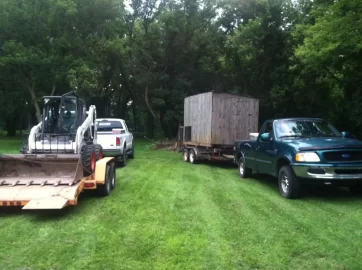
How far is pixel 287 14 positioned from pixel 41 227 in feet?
73.3

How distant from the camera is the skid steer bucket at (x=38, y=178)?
7.29m

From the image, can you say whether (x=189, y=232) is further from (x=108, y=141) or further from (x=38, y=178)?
(x=108, y=141)

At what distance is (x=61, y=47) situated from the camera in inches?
982

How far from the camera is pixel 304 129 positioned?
10.0m

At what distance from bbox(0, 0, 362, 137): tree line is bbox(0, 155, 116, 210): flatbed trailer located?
12301mm

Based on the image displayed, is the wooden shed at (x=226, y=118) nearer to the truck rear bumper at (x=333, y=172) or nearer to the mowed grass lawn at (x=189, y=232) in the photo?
the mowed grass lawn at (x=189, y=232)

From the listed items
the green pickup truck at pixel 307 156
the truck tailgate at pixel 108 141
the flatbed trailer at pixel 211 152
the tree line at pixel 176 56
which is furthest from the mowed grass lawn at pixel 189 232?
the tree line at pixel 176 56

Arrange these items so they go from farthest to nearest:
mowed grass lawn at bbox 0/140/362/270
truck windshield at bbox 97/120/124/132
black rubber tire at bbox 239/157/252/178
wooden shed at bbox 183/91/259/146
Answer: truck windshield at bbox 97/120/124/132, wooden shed at bbox 183/91/259/146, black rubber tire at bbox 239/157/252/178, mowed grass lawn at bbox 0/140/362/270

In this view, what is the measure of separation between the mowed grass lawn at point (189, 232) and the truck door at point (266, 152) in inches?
32.7

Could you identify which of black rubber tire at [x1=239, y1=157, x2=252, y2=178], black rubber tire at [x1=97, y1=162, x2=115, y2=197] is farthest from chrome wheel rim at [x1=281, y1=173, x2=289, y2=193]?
black rubber tire at [x1=97, y1=162, x2=115, y2=197]

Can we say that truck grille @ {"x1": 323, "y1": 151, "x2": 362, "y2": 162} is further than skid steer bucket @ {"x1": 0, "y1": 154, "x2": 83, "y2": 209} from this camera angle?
Yes

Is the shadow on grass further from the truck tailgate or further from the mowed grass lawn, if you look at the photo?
the truck tailgate

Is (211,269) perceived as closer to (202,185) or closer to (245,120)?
(202,185)

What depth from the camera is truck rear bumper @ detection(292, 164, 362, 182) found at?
824cm
